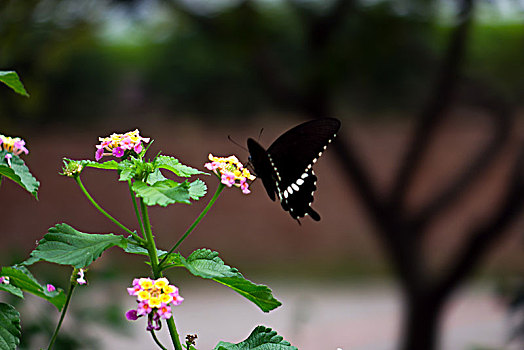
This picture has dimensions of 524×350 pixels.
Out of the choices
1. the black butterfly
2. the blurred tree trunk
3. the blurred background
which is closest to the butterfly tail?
the black butterfly

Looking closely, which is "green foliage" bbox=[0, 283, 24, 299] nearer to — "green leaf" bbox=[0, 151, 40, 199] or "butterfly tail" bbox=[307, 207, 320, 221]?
"green leaf" bbox=[0, 151, 40, 199]

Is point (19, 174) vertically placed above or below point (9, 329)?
above

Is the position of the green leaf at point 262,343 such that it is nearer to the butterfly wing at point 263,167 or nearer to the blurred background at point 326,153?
the butterfly wing at point 263,167

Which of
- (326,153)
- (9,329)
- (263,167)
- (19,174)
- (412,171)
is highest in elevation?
(326,153)

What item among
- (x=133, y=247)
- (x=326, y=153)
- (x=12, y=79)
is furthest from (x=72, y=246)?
(x=326, y=153)

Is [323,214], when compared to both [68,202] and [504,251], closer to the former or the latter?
[504,251]

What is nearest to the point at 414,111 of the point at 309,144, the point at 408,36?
the point at 408,36

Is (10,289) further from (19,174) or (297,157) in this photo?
(297,157)
